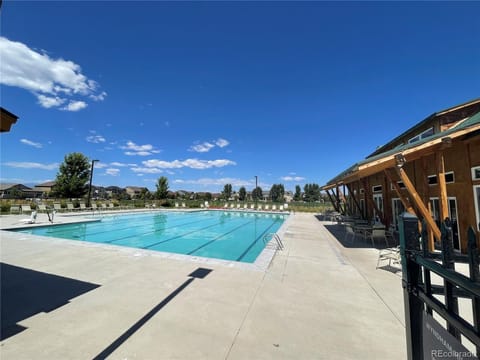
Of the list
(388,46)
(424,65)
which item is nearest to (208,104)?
(388,46)

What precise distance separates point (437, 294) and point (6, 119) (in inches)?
183

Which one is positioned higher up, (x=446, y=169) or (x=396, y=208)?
(x=446, y=169)

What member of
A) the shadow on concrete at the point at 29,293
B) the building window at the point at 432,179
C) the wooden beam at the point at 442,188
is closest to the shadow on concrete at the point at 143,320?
the shadow on concrete at the point at 29,293

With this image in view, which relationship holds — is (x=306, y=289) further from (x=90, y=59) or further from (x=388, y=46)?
(x=90, y=59)

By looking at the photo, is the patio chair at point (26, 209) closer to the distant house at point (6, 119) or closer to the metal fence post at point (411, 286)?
the distant house at point (6, 119)

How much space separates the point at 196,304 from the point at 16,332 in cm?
231

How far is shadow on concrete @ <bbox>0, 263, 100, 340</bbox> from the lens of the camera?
3066 mm

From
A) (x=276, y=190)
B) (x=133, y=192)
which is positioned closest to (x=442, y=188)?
(x=276, y=190)

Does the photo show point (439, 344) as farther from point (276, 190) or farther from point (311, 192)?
point (311, 192)

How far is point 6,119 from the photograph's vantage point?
9.03ft

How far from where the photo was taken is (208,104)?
→ 66.7 feet

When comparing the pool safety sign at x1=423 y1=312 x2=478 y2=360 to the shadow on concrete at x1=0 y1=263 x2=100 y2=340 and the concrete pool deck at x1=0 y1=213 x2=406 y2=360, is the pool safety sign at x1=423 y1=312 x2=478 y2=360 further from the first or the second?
the shadow on concrete at x1=0 y1=263 x2=100 y2=340

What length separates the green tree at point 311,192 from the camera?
66875mm

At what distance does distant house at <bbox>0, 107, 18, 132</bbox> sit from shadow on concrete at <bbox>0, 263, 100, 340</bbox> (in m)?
2.66
